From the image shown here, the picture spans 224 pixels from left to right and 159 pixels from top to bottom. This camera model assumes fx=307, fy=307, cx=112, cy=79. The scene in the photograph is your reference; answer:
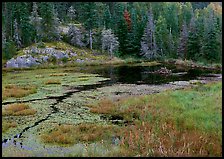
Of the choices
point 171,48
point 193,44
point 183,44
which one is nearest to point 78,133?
point 193,44

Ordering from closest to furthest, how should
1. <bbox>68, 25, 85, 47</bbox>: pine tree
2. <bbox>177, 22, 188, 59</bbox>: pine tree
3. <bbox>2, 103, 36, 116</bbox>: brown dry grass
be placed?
<bbox>2, 103, 36, 116</bbox>: brown dry grass
<bbox>177, 22, 188, 59</bbox>: pine tree
<bbox>68, 25, 85, 47</bbox>: pine tree

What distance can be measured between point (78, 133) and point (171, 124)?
4.43 metres

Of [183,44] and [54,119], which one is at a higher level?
[183,44]

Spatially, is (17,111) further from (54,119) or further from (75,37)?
(75,37)

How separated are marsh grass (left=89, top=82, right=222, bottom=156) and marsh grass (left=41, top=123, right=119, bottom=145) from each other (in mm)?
931

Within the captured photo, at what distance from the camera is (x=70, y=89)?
28656 millimetres

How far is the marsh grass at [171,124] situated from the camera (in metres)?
11.4

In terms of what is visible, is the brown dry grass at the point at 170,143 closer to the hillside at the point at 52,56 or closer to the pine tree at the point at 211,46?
the hillside at the point at 52,56

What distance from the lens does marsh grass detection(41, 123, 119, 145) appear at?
13.2 meters

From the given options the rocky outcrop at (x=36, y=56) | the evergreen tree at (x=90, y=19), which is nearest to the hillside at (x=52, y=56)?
the rocky outcrop at (x=36, y=56)

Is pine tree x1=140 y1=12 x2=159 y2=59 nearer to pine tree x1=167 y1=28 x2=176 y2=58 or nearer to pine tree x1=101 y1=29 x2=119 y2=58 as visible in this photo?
pine tree x1=167 y1=28 x2=176 y2=58

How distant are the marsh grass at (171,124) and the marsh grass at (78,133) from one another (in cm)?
93

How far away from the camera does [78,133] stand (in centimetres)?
1410

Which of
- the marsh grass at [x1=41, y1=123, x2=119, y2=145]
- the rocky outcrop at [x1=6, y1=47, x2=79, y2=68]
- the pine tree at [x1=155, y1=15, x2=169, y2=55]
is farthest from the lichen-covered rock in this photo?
the marsh grass at [x1=41, y1=123, x2=119, y2=145]
